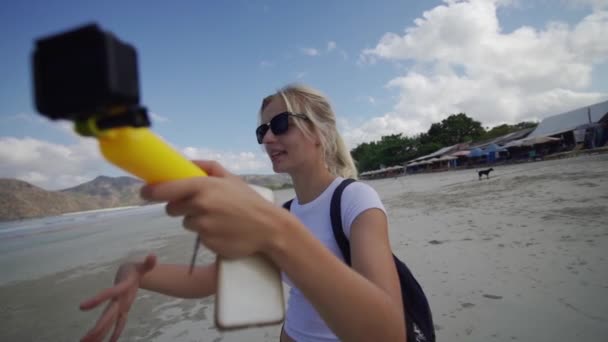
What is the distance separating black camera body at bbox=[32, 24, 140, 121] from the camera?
361mm

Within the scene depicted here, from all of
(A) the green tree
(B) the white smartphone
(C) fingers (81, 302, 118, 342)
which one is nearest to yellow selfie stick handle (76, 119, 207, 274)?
(B) the white smartphone

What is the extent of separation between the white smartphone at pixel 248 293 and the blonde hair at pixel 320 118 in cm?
116

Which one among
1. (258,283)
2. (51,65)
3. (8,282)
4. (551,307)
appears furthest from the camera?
(8,282)

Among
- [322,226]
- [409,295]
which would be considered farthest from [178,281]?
[409,295]

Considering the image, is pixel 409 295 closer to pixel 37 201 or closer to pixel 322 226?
pixel 322 226

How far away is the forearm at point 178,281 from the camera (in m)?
1.22

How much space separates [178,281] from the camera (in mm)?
1275

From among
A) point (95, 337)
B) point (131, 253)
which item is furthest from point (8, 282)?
point (95, 337)

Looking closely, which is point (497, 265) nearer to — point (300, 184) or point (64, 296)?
point (300, 184)

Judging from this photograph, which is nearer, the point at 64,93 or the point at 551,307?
the point at 64,93

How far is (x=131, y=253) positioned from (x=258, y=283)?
10.1 m

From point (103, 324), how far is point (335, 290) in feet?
2.28

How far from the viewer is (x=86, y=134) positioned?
45 centimetres

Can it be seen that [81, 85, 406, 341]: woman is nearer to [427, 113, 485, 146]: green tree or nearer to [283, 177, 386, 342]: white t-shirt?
[283, 177, 386, 342]: white t-shirt
